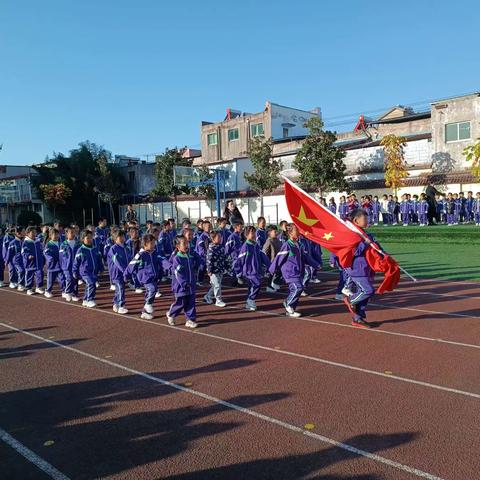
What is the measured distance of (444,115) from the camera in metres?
30.1

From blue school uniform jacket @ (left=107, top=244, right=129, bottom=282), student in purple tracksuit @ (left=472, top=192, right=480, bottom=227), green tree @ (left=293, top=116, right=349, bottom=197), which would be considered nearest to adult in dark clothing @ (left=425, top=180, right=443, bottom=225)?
student in purple tracksuit @ (left=472, top=192, right=480, bottom=227)

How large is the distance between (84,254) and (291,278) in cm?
467

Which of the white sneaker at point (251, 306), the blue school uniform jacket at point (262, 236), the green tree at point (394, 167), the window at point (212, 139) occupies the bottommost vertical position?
the white sneaker at point (251, 306)

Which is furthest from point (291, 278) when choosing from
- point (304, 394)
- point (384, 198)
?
point (384, 198)

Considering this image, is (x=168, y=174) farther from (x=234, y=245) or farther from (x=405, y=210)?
(x=234, y=245)

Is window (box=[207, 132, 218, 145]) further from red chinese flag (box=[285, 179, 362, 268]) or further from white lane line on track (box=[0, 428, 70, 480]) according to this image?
white lane line on track (box=[0, 428, 70, 480])

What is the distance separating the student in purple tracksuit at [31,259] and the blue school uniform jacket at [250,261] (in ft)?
19.3

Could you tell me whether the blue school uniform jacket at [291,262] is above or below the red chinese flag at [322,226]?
below

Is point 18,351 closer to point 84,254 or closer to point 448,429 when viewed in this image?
point 84,254

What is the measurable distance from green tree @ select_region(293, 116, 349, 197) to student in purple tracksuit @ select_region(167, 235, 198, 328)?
20502 millimetres

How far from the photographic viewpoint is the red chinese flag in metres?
7.95

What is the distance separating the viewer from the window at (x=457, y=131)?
96.4 feet

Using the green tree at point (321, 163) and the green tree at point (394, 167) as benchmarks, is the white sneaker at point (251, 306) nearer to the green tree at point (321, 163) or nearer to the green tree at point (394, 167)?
the green tree at point (321, 163)

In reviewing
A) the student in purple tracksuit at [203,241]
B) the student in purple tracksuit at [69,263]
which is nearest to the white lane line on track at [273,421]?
the student in purple tracksuit at [69,263]
